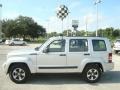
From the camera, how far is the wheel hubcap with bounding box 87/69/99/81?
10992 millimetres

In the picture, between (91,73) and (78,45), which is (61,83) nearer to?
(91,73)

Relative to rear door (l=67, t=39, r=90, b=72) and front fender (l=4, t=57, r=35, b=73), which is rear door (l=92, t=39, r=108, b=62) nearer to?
rear door (l=67, t=39, r=90, b=72)

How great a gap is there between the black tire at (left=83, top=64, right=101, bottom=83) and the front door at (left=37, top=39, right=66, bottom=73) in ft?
2.94

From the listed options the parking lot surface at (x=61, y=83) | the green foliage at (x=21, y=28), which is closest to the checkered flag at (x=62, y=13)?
the green foliage at (x=21, y=28)

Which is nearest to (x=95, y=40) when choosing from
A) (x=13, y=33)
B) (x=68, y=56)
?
(x=68, y=56)

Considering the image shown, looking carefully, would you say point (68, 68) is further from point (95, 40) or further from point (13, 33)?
point (13, 33)

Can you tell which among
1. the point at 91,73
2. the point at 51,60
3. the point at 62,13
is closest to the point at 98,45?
the point at 91,73

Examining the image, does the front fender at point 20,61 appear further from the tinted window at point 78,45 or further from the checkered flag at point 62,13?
the checkered flag at point 62,13

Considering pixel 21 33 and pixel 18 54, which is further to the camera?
pixel 21 33

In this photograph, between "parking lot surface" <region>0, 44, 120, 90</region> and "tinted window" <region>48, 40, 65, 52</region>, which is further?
"tinted window" <region>48, 40, 65, 52</region>

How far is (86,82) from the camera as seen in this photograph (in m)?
11.0

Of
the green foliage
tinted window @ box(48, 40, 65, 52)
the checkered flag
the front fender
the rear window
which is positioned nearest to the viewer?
the front fender

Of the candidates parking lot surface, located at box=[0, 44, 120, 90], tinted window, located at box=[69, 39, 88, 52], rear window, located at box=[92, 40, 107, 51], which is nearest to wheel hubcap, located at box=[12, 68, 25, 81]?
parking lot surface, located at box=[0, 44, 120, 90]

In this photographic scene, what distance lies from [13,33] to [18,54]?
80.1m
